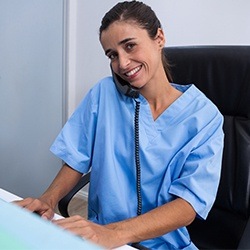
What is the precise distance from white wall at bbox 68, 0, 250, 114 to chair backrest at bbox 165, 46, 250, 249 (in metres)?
0.52

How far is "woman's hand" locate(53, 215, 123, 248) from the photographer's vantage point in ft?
1.89

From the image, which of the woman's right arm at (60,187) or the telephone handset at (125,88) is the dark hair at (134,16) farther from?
the woman's right arm at (60,187)

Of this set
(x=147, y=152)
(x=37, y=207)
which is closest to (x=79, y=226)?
(x=37, y=207)

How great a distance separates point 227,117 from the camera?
0.97 m

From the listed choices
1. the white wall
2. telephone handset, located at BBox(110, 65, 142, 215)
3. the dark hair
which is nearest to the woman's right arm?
telephone handset, located at BBox(110, 65, 142, 215)

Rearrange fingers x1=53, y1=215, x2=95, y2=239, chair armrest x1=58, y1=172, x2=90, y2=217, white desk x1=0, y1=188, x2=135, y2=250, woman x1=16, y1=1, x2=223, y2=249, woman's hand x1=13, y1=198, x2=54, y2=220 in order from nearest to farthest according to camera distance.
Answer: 1. white desk x1=0, y1=188, x2=135, y2=250
2. fingers x1=53, y1=215, x2=95, y2=239
3. woman's hand x1=13, y1=198, x2=54, y2=220
4. woman x1=16, y1=1, x2=223, y2=249
5. chair armrest x1=58, y1=172, x2=90, y2=217

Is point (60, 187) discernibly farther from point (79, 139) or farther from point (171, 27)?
point (171, 27)

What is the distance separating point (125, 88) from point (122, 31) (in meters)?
0.16

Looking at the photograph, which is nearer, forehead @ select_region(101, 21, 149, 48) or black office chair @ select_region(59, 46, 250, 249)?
forehead @ select_region(101, 21, 149, 48)

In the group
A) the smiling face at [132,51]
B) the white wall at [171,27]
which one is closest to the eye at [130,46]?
the smiling face at [132,51]

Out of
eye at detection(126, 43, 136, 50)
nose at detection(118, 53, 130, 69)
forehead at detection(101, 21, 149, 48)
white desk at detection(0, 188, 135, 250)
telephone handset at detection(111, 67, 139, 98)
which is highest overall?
forehead at detection(101, 21, 149, 48)

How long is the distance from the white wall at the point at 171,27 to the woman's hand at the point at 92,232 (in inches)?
44.6

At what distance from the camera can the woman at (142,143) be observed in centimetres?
78

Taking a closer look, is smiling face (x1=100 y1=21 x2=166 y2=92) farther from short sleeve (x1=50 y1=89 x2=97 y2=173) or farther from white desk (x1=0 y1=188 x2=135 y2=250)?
white desk (x1=0 y1=188 x2=135 y2=250)
